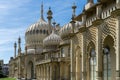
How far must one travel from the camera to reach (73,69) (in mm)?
42281

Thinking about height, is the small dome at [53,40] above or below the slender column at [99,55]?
above

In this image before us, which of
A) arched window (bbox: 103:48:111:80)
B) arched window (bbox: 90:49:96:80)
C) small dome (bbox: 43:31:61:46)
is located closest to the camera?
arched window (bbox: 103:48:111:80)

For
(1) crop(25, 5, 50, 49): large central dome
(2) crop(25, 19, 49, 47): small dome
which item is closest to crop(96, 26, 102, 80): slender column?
(1) crop(25, 5, 50, 49): large central dome

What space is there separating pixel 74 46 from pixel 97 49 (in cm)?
1015

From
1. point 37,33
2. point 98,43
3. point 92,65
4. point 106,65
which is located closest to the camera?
point 98,43

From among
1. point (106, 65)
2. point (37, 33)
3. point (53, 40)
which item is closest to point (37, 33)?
point (37, 33)

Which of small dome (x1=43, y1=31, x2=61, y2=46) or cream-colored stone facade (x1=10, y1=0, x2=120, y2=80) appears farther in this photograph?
small dome (x1=43, y1=31, x2=61, y2=46)

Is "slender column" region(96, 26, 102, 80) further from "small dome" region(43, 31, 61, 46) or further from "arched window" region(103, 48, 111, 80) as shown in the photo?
"small dome" region(43, 31, 61, 46)

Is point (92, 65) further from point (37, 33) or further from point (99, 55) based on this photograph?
point (37, 33)

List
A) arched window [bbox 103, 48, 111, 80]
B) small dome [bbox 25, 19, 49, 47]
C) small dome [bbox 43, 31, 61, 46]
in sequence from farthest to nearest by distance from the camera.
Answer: small dome [bbox 25, 19, 49, 47] < small dome [bbox 43, 31, 61, 46] < arched window [bbox 103, 48, 111, 80]

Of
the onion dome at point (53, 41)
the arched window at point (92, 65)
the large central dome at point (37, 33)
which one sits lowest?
the arched window at point (92, 65)

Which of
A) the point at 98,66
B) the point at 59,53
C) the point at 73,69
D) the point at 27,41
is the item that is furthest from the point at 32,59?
the point at 98,66

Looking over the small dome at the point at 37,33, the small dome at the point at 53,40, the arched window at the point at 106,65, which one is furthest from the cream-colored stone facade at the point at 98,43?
the small dome at the point at 37,33

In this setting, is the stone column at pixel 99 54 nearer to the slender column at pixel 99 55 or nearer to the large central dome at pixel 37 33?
the slender column at pixel 99 55
